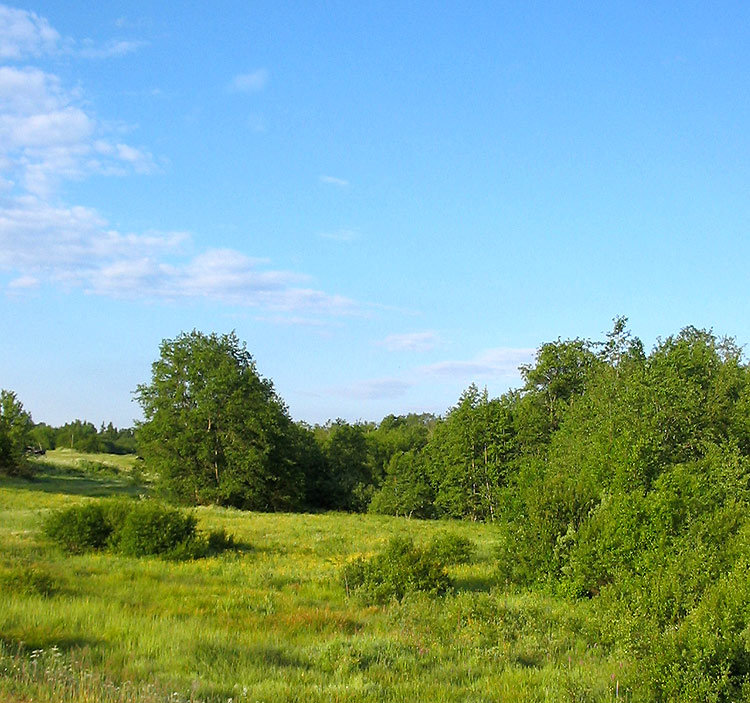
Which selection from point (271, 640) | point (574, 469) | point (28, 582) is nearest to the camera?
point (271, 640)

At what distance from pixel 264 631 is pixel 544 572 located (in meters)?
7.43

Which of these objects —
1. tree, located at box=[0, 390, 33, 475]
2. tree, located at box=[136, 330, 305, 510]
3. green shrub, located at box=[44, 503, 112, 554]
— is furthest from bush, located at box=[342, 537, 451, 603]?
tree, located at box=[0, 390, 33, 475]

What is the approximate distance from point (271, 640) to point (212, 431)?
3782cm

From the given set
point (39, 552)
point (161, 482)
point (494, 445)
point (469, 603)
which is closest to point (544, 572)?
point (469, 603)

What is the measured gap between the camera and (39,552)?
1634 cm

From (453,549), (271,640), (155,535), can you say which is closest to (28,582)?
(271,640)

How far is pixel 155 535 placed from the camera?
1728 cm

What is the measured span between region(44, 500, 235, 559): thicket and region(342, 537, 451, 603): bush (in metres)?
5.48

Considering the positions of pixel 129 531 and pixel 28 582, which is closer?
pixel 28 582

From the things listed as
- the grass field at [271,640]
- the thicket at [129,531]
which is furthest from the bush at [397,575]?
the thicket at [129,531]

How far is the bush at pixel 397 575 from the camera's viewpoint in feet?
41.9

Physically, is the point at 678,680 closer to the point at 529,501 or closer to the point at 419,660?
the point at 419,660

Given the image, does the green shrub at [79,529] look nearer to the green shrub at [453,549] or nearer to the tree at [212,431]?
the green shrub at [453,549]

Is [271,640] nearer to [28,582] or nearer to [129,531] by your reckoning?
[28,582]
